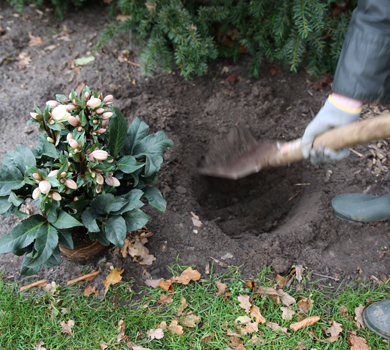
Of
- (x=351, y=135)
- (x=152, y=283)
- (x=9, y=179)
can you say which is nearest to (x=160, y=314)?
(x=152, y=283)

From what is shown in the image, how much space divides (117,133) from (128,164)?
0.20 meters

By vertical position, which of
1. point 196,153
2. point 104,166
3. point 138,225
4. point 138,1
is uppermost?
point 138,1

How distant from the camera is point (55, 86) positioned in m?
3.34

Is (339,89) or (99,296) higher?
(339,89)

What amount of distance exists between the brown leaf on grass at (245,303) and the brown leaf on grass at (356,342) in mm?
681

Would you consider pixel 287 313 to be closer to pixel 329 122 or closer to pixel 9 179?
pixel 329 122

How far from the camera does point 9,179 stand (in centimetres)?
164

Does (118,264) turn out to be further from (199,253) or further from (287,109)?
(287,109)

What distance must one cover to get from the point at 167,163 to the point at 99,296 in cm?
123

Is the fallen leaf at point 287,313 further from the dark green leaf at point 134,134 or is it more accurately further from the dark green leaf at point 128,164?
the dark green leaf at point 134,134

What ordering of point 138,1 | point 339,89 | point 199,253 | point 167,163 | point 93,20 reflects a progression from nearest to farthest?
point 339,89 → point 199,253 → point 167,163 → point 138,1 → point 93,20

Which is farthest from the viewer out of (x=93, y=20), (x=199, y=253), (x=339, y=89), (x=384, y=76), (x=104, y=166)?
(x=93, y=20)

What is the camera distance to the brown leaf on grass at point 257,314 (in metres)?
2.07

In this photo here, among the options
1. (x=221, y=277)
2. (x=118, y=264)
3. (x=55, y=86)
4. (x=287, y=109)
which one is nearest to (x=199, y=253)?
(x=221, y=277)
